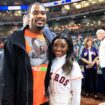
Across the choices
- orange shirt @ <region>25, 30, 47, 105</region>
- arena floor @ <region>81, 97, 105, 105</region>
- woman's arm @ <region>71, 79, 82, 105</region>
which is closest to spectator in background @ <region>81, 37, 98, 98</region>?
arena floor @ <region>81, 97, 105, 105</region>

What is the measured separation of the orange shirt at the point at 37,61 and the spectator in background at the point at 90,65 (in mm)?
4544

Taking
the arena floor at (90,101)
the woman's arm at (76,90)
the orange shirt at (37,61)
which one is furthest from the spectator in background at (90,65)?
the woman's arm at (76,90)

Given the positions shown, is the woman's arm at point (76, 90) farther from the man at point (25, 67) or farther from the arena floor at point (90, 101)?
the arena floor at point (90, 101)

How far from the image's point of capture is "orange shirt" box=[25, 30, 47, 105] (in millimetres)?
2525

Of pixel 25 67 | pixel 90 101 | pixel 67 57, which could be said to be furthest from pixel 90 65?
pixel 25 67

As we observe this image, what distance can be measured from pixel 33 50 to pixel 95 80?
5.08m

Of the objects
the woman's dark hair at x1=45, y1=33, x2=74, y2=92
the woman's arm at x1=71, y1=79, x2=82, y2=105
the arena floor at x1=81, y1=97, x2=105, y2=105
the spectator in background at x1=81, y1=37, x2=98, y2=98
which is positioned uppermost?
the woman's dark hair at x1=45, y1=33, x2=74, y2=92

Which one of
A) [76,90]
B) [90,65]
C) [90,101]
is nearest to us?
[76,90]

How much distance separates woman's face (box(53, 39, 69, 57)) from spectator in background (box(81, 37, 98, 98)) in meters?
4.58

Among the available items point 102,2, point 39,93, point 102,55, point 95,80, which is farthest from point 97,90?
point 102,2

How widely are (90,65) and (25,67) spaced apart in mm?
4890

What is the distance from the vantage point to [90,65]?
7.26 meters

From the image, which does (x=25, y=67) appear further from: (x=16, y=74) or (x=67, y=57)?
(x=67, y=57)

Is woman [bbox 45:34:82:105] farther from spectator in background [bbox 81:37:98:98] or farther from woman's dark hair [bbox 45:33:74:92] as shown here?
spectator in background [bbox 81:37:98:98]
